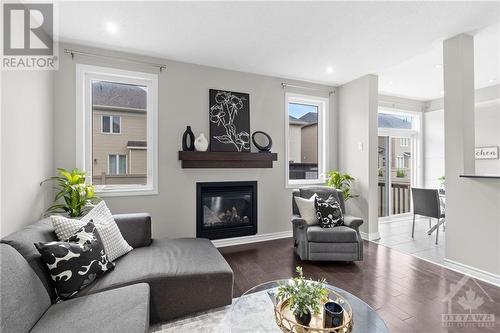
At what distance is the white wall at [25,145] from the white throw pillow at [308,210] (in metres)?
2.98

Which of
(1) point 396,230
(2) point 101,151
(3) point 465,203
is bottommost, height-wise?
(1) point 396,230

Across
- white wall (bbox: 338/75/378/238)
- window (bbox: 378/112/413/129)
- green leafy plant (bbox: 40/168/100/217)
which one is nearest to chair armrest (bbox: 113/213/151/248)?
green leafy plant (bbox: 40/168/100/217)

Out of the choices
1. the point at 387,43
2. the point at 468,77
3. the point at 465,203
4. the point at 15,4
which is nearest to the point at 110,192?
the point at 15,4

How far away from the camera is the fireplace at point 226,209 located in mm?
3592

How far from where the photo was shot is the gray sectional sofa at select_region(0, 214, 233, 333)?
1.27 meters

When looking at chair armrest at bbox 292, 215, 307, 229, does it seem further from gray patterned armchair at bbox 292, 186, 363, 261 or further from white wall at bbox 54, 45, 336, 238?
white wall at bbox 54, 45, 336, 238

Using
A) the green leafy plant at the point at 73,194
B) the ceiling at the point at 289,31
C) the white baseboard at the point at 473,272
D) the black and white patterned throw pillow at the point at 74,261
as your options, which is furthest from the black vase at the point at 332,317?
the green leafy plant at the point at 73,194

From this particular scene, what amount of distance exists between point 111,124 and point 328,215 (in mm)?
3184

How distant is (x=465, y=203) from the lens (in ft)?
8.91

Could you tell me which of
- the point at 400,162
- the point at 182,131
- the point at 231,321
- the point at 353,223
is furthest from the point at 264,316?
the point at 400,162

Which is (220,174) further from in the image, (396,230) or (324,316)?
(396,230)

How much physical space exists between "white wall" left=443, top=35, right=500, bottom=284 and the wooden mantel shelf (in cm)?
229

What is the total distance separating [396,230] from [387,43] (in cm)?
330

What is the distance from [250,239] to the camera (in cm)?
389
